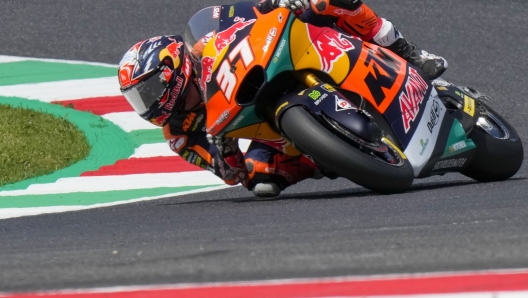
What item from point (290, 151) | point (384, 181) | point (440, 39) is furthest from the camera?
point (440, 39)

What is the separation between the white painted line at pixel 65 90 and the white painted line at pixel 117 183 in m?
2.09

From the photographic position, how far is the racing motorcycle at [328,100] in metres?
4.93

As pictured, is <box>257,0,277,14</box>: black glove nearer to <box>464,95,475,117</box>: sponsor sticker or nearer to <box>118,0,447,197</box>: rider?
<box>118,0,447,197</box>: rider

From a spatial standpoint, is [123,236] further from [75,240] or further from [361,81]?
[361,81]

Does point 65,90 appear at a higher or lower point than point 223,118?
lower

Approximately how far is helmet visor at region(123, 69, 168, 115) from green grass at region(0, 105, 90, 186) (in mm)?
2055

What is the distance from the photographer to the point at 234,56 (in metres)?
5.15

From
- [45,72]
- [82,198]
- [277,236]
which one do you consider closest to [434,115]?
[277,236]

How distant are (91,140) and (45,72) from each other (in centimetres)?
192

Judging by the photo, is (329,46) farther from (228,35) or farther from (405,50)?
(405,50)

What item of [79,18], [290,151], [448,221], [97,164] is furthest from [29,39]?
[448,221]

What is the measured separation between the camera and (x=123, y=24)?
35.6ft

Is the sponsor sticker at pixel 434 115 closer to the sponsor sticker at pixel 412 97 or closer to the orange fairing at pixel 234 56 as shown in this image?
the sponsor sticker at pixel 412 97

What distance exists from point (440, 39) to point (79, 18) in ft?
12.5
